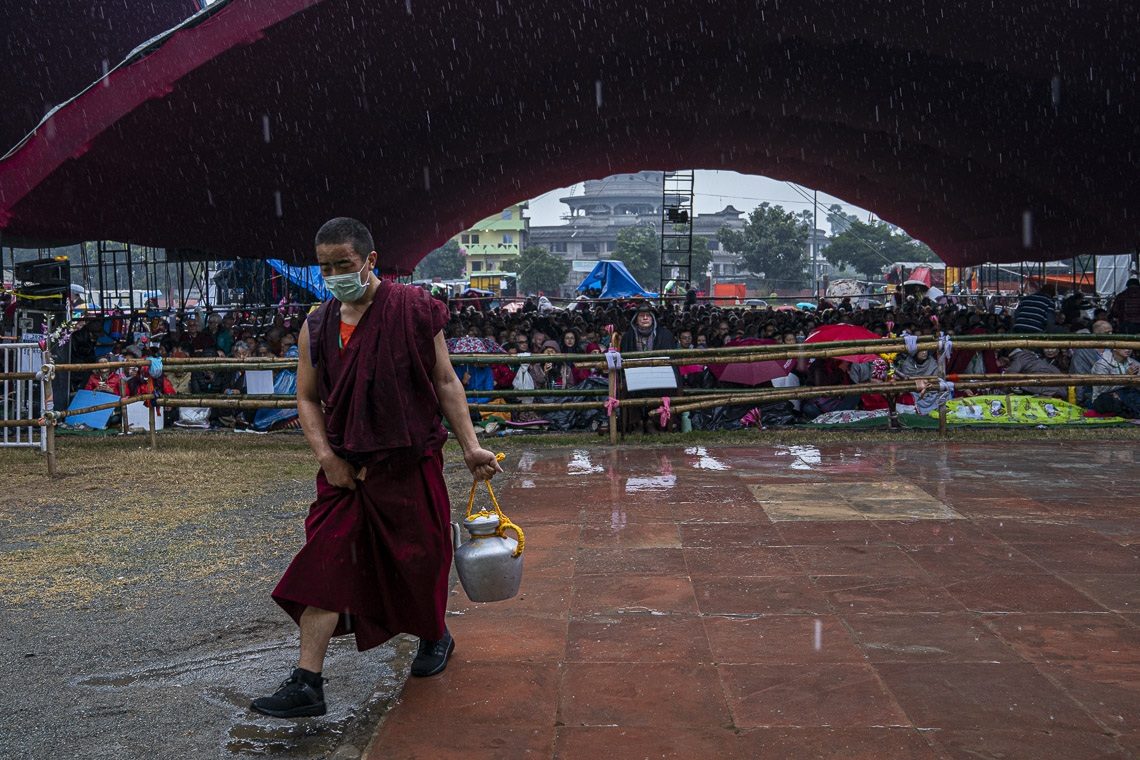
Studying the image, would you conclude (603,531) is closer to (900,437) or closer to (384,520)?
(384,520)

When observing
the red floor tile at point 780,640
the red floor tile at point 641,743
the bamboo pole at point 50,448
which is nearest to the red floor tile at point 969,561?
the red floor tile at point 780,640

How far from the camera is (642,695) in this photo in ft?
10.7

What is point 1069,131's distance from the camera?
15406 millimetres

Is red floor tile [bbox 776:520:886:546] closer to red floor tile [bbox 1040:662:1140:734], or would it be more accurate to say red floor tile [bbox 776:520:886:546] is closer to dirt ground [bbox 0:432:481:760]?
red floor tile [bbox 1040:662:1140:734]

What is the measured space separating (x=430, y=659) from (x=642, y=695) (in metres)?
0.72

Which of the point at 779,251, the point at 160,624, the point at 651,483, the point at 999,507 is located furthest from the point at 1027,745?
the point at 779,251

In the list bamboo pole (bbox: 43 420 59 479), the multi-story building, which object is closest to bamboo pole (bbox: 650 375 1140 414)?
bamboo pole (bbox: 43 420 59 479)

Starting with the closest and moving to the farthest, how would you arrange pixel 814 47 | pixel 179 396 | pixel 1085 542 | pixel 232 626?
pixel 232 626, pixel 1085 542, pixel 179 396, pixel 814 47

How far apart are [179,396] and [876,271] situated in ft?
163

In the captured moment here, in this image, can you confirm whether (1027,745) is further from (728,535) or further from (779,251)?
(779,251)

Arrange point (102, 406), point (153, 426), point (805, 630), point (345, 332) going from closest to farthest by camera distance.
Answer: point (345, 332), point (805, 630), point (102, 406), point (153, 426)

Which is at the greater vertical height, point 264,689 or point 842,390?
point 842,390

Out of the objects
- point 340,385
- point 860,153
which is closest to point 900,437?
point 340,385

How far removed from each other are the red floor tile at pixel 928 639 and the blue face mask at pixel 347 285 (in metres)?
2.04
